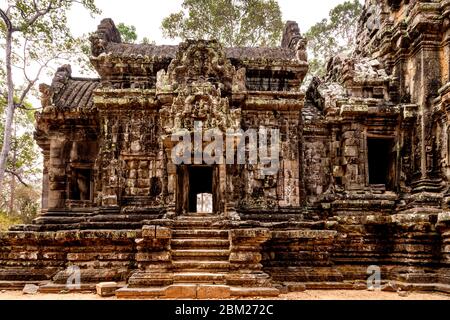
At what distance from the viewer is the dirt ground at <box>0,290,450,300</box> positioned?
24.7ft

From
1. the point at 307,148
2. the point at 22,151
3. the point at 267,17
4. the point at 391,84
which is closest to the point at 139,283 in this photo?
the point at 307,148

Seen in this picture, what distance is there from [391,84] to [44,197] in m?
10.9

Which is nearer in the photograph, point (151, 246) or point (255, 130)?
point (151, 246)

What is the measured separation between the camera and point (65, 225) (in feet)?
33.1

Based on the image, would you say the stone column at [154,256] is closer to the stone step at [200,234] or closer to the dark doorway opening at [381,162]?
the stone step at [200,234]

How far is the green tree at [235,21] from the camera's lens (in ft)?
76.5

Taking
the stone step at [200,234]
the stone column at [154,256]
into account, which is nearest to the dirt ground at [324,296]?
the stone column at [154,256]

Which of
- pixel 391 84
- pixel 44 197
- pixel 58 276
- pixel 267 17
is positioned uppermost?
pixel 267 17

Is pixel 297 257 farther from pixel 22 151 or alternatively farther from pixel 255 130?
pixel 22 151

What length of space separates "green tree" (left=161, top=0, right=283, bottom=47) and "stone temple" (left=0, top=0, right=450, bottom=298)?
11.1m

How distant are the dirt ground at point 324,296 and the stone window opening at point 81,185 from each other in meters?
4.02

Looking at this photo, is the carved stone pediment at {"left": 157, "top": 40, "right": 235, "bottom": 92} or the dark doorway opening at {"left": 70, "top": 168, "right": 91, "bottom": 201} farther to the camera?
the dark doorway opening at {"left": 70, "top": 168, "right": 91, "bottom": 201}

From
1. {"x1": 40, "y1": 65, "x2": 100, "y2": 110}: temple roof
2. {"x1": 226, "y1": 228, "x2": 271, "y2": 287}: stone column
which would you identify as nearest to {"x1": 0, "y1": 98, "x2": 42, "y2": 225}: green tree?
{"x1": 40, "y1": 65, "x2": 100, "y2": 110}: temple roof

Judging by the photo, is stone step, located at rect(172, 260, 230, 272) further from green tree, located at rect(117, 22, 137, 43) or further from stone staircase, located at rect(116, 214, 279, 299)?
green tree, located at rect(117, 22, 137, 43)
